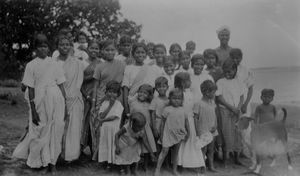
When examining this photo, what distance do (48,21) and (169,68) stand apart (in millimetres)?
11164

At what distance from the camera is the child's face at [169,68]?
16.0ft

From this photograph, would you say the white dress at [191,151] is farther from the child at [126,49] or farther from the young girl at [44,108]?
the young girl at [44,108]

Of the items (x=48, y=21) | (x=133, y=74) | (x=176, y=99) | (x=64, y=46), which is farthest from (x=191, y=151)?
(x=48, y=21)

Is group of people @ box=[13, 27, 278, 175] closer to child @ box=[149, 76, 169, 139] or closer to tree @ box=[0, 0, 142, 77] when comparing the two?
child @ box=[149, 76, 169, 139]

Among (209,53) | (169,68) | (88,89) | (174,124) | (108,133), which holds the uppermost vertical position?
(209,53)

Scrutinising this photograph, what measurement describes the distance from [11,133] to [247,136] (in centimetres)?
480

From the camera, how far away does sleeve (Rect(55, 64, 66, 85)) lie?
4453mm

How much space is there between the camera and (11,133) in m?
7.34

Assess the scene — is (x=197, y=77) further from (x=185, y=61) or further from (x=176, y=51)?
(x=176, y=51)

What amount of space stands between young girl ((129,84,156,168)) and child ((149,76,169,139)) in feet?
0.19

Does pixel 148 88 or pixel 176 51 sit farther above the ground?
pixel 176 51

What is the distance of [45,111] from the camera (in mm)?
4410

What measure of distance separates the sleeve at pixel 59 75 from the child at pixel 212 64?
2.07 m

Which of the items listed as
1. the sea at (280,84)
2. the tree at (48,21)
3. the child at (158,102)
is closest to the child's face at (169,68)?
the child at (158,102)
